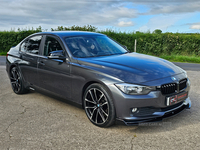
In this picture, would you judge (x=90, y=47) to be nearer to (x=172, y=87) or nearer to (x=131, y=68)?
(x=131, y=68)

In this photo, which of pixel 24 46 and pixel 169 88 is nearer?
pixel 169 88

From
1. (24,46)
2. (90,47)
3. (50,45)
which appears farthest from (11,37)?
(90,47)

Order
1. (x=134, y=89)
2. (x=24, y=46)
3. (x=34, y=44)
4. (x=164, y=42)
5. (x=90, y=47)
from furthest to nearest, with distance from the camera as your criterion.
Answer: (x=164, y=42), (x=24, y=46), (x=34, y=44), (x=90, y=47), (x=134, y=89)

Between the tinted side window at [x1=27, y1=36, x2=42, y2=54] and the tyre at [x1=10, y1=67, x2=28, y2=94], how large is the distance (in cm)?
77

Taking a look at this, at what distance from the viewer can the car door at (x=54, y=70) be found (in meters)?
4.51

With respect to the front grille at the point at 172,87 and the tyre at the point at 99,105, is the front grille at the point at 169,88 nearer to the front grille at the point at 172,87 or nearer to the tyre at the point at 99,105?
the front grille at the point at 172,87

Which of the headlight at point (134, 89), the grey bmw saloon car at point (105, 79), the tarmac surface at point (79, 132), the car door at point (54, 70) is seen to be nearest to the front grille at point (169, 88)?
the grey bmw saloon car at point (105, 79)

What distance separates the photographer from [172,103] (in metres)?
3.76

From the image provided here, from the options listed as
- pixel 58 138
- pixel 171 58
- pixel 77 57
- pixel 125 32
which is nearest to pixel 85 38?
pixel 77 57

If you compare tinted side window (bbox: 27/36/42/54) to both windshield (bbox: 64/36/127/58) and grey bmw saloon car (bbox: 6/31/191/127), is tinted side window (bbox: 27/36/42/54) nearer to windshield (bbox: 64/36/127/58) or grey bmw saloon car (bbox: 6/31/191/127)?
grey bmw saloon car (bbox: 6/31/191/127)

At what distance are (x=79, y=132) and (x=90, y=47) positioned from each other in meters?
1.89

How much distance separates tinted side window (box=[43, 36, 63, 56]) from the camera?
16.3 feet

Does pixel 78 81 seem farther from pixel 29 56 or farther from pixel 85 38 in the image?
pixel 29 56

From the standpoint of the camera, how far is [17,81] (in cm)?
621
